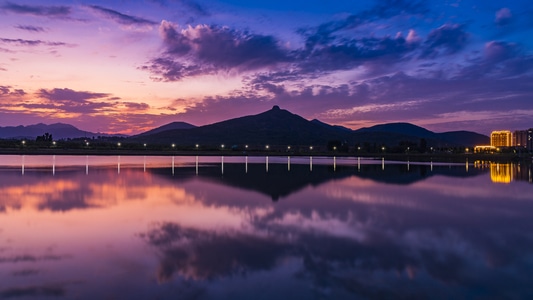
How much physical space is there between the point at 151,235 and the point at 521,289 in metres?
9.52

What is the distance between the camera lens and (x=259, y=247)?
10.6 meters

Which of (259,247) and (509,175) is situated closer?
(259,247)

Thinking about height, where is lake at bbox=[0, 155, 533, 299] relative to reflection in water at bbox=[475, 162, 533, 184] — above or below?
above

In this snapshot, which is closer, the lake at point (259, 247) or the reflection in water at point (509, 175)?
the lake at point (259, 247)

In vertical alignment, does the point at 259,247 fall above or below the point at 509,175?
above

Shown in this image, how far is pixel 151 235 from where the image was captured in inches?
468

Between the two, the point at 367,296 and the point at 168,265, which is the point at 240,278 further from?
the point at 367,296

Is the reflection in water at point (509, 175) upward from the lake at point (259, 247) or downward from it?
downward

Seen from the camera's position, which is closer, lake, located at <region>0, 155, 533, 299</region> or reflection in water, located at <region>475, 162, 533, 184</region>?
lake, located at <region>0, 155, 533, 299</region>

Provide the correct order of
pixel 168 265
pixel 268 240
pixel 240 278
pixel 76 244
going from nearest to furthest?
pixel 240 278 < pixel 168 265 < pixel 76 244 < pixel 268 240

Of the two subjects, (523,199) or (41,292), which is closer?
(41,292)

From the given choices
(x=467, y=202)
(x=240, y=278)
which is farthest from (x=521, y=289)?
(x=467, y=202)

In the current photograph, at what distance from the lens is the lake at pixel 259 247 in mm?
7707

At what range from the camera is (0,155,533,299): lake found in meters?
7.71
